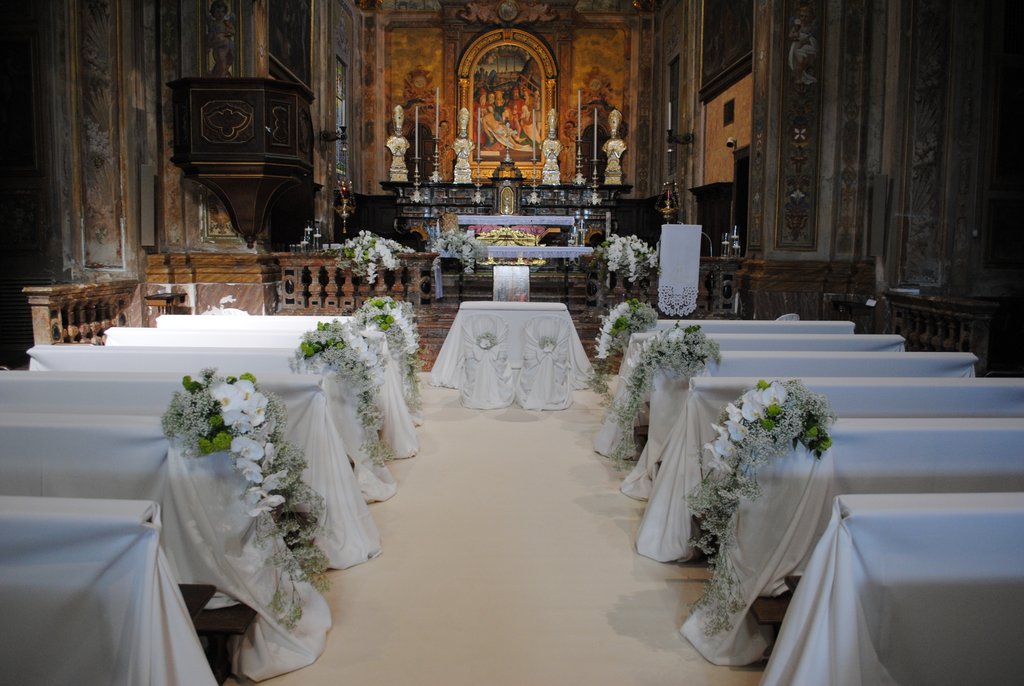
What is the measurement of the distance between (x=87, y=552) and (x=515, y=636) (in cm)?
182

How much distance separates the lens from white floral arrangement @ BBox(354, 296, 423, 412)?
6359 mm

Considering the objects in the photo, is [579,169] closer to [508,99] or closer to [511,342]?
[508,99]

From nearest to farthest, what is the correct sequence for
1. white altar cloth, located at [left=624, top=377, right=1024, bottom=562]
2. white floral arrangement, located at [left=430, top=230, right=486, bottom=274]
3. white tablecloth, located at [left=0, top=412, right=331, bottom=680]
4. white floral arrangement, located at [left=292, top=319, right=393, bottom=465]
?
white tablecloth, located at [left=0, top=412, right=331, bottom=680] < white altar cloth, located at [left=624, top=377, right=1024, bottom=562] < white floral arrangement, located at [left=292, top=319, right=393, bottom=465] < white floral arrangement, located at [left=430, top=230, right=486, bottom=274]

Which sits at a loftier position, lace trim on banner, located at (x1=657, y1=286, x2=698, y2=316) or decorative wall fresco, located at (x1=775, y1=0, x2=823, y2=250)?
decorative wall fresco, located at (x1=775, y1=0, x2=823, y2=250)

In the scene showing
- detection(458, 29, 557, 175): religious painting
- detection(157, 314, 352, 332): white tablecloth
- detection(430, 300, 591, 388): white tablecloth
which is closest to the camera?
detection(157, 314, 352, 332): white tablecloth

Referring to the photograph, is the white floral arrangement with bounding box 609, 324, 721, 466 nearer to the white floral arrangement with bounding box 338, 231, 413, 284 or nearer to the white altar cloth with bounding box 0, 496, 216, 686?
the white altar cloth with bounding box 0, 496, 216, 686

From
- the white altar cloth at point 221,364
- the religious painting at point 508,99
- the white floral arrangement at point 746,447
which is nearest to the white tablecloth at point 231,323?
the white altar cloth at point 221,364

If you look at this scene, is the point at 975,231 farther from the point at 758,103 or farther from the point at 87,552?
the point at 87,552

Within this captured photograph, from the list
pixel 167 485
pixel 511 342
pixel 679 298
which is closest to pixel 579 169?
pixel 679 298

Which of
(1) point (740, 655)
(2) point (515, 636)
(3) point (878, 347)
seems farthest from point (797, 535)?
(3) point (878, 347)

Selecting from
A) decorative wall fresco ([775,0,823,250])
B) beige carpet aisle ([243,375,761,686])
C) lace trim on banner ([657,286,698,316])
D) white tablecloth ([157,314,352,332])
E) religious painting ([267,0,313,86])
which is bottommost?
beige carpet aisle ([243,375,761,686])

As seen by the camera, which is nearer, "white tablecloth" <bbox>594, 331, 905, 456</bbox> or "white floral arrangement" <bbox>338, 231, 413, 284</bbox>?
"white tablecloth" <bbox>594, 331, 905, 456</bbox>

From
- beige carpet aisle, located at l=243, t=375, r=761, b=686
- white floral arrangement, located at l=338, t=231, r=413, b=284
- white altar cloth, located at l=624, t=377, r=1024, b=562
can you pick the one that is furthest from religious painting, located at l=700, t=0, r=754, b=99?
beige carpet aisle, located at l=243, t=375, r=761, b=686

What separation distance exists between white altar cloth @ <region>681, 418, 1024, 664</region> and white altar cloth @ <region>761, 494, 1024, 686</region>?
715 mm
